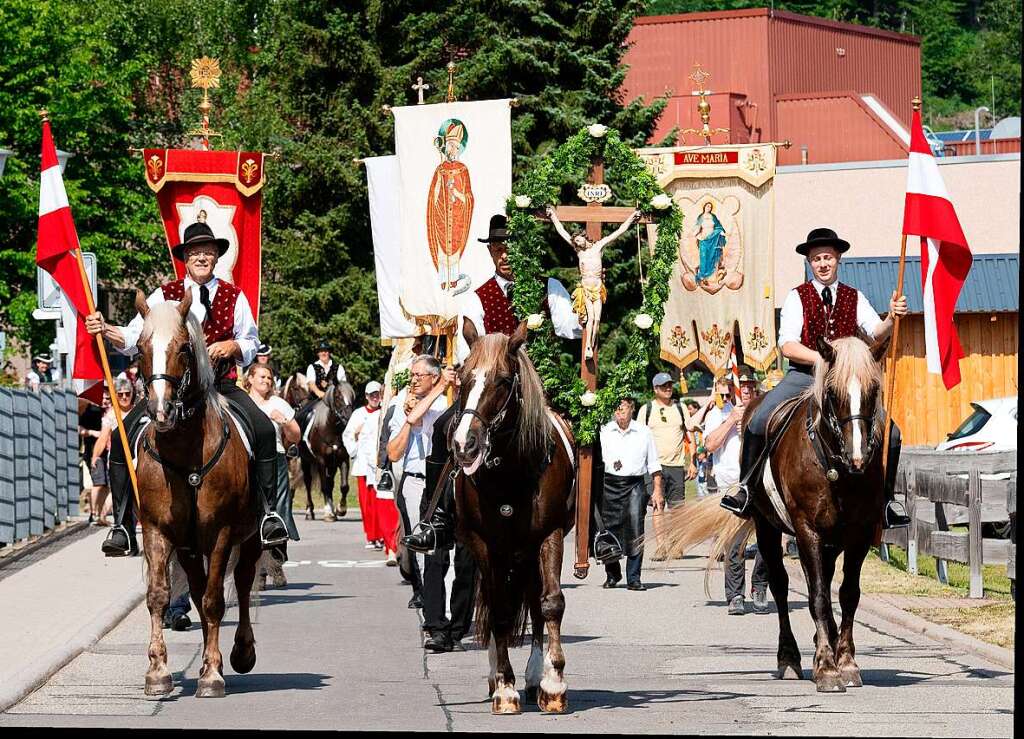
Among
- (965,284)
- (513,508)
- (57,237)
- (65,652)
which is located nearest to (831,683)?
(513,508)

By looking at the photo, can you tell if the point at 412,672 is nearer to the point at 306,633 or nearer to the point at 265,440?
the point at 265,440

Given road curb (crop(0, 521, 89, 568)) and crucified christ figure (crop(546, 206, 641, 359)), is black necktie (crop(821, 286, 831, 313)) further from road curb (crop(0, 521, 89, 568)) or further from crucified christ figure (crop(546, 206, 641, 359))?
road curb (crop(0, 521, 89, 568))

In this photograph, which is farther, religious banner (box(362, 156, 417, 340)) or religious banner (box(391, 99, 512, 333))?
religious banner (box(362, 156, 417, 340))

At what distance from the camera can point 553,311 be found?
13.0 metres

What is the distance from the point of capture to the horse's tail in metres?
14.5

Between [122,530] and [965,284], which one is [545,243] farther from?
[965,284]

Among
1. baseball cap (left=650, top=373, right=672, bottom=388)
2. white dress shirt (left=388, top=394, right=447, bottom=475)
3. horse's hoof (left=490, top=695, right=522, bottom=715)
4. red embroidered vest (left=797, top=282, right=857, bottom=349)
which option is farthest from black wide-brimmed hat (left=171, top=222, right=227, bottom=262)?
baseball cap (left=650, top=373, right=672, bottom=388)

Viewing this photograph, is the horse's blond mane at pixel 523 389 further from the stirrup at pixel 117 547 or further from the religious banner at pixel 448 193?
the religious banner at pixel 448 193

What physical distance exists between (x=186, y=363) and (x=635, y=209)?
177 inches

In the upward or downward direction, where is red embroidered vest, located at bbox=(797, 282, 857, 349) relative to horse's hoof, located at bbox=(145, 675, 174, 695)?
upward

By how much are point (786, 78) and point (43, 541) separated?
112 ft

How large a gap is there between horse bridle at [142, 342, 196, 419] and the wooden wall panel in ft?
92.2

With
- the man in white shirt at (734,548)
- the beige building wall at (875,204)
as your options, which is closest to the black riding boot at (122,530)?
the man in white shirt at (734,548)

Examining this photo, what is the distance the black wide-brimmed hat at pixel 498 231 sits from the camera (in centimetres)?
1305
